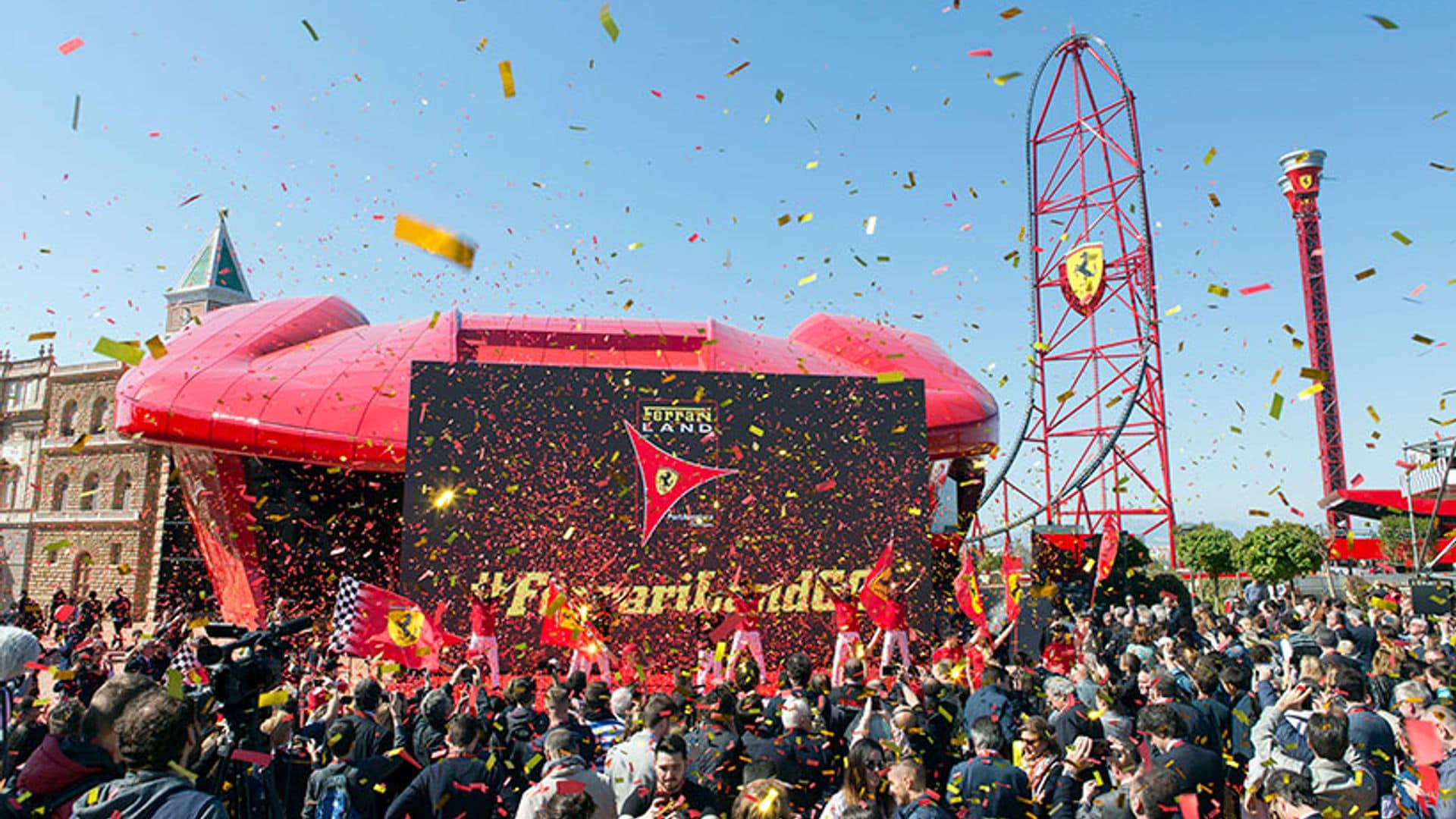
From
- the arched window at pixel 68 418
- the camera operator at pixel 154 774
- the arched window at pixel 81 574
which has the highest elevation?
the arched window at pixel 68 418

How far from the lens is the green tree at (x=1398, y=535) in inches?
1227

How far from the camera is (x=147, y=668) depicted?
939cm

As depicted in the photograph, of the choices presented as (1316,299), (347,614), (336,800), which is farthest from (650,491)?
(1316,299)

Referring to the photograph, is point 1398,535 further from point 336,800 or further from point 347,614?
point 336,800

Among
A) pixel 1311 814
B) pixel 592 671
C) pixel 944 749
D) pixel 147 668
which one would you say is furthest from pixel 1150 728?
pixel 592 671

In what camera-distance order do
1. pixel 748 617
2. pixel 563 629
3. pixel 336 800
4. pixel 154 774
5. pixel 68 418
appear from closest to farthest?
pixel 154 774, pixel 336 800, pixel 563 629, pixel 748 617, pixel 68 418

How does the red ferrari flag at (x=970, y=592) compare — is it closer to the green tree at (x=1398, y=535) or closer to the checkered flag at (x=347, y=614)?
the checkered flag at (x=347, y=614)

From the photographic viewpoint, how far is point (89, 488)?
122 feet

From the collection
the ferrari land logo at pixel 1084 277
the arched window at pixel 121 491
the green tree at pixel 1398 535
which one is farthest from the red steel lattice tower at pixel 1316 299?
the arched window at pixel 121 491

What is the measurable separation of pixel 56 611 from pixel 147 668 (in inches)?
816

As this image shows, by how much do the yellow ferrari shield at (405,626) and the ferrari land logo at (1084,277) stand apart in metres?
20.4

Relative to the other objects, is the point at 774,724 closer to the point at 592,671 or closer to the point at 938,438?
the point at 592,671

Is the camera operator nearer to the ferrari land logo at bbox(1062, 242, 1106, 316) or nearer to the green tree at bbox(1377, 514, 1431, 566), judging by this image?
the ferrari land logo at bbox(1062, 242, 1106, 316)

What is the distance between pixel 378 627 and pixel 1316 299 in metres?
75.4
